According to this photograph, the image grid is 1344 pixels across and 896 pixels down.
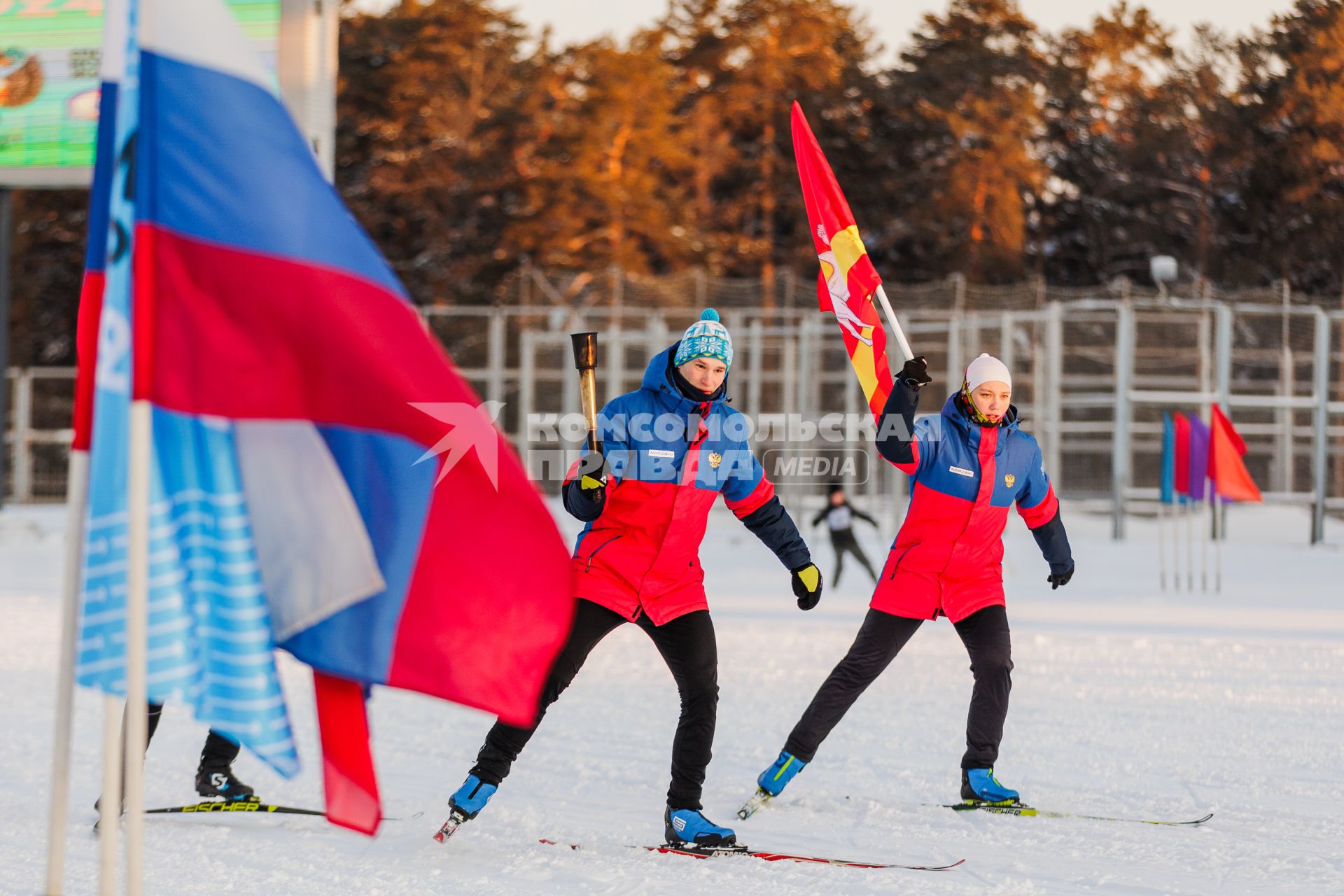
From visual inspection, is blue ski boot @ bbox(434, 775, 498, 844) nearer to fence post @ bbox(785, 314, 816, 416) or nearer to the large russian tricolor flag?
the large russian tricolor flag

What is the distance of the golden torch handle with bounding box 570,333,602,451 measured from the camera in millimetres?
4734

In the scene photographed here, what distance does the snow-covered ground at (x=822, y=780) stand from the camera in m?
4.57

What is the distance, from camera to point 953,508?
216 inches

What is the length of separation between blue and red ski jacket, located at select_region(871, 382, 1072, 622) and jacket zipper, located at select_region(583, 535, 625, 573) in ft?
3.33

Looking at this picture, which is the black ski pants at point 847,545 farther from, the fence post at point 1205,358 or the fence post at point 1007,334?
the fence post at point 1205,358

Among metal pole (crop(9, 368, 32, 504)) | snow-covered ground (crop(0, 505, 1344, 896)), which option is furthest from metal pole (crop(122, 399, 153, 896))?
metal pole (crop(9, 368, 32, 504))

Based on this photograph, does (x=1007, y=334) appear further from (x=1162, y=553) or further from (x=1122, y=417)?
(x=1162, y=553)

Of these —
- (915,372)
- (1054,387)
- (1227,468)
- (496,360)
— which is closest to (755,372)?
(1054,387)

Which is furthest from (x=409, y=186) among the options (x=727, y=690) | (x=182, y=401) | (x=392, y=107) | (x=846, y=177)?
(x=182, y=401)

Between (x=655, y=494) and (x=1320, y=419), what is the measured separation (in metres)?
18.0

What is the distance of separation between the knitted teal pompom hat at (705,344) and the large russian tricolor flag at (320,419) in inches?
73.7

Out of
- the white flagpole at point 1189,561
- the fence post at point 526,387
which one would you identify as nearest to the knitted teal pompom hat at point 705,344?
the white flagpole at point 1189,561

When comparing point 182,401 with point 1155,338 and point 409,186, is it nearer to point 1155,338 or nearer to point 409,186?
point 1155,338

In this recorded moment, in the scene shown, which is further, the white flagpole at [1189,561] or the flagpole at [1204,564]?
the white flagpole at [1189,561]
